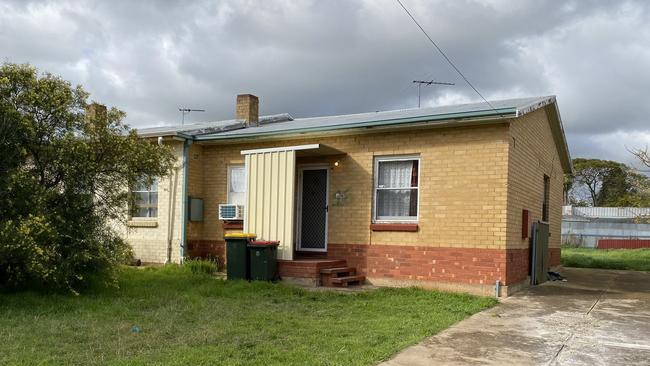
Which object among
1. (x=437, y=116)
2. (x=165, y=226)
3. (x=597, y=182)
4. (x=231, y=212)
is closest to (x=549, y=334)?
(x=437, y=116)

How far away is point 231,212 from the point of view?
1377 centimetres

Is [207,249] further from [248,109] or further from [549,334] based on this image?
[549,334]

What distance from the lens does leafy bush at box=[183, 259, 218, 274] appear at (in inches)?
507

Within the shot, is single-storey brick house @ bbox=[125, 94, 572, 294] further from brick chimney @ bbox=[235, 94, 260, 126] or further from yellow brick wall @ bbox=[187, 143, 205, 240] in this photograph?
brick chimney @ bbox=[235, 94, 260, 126]

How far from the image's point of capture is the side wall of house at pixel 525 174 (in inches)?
437

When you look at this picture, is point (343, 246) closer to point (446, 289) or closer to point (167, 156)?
point (446, 289)

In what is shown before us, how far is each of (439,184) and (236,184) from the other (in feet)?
17.2

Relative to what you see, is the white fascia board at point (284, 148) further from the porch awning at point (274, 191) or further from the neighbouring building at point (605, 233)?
the neighbouring building at point (605, 233)

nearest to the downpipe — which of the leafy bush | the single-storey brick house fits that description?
the single-storey brick house

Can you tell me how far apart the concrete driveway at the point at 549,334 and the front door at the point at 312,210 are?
462 centimetres

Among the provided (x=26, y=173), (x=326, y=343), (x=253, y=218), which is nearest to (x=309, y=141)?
(x=253, y=218)

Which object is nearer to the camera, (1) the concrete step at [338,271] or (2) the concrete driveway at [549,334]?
(2) the concrete driveway at [549,334]

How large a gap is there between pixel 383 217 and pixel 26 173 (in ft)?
22.2

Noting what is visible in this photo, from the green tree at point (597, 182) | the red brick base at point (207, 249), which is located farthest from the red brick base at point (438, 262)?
the green tree at point (597, 182)
